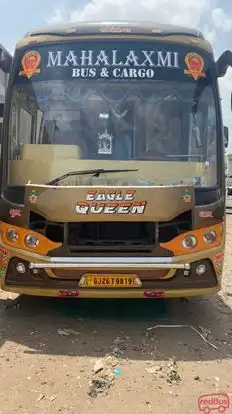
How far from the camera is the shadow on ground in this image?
4.94m

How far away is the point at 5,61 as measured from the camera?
19.7 feet

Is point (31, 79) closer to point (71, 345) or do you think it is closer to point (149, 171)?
point (149, 171)

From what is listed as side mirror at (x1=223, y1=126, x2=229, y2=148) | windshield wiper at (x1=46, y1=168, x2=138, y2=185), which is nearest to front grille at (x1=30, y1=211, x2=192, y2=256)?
windshield wiper at (x1=46, y1=168, x2=138, y2=185)

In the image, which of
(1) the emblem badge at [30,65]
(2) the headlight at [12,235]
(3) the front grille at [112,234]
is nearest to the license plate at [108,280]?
(3) the front grille at [112,234]

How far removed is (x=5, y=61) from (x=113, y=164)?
1846 millimetres

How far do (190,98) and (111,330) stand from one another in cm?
267

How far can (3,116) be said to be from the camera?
5.67 meters

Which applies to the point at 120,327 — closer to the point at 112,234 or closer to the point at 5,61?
the point at 112,234

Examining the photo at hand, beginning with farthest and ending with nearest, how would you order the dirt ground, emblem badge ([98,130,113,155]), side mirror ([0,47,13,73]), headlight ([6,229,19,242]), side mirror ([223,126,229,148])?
side mirror ([223,126,229,148]) → side mirror ([0,47,13,73]) → emblem badge ([98,130,113,155]) → headlight ([6,229,19,242]) → the dirt ground

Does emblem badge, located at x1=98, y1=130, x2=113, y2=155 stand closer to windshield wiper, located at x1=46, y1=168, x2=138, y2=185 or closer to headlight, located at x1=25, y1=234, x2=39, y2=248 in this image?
windshield wiper, located at x1=46, y1=168, x2=138, y2=185

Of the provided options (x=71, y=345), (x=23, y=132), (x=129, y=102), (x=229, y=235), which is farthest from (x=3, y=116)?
(x=229, y=235)

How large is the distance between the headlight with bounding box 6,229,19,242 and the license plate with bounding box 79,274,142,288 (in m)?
0.81

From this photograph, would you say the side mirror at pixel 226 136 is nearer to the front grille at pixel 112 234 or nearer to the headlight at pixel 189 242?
the front grille at pixel 112 234

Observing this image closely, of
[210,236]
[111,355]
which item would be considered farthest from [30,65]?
[111,355]
